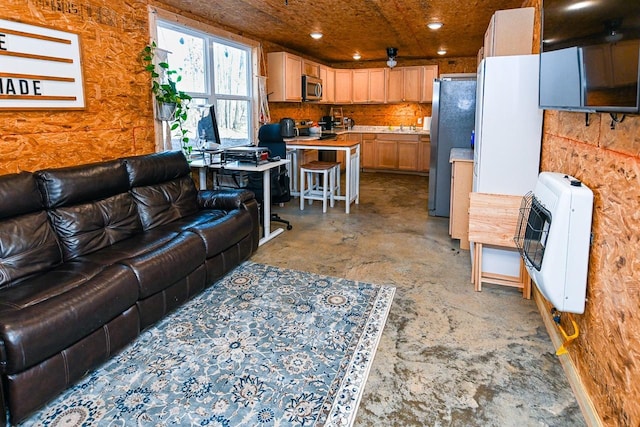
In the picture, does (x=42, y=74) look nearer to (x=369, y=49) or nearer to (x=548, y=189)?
(x=548, y=189)

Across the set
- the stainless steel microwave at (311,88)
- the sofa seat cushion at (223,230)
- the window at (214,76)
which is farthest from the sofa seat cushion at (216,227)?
the stainless steel microwave at (311,88)

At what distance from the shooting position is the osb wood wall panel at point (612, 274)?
1.47m

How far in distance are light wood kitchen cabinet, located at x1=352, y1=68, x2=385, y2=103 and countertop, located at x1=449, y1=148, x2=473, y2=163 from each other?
4166 mm

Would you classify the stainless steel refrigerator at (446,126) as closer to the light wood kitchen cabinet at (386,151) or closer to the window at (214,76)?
the window at (214,76)

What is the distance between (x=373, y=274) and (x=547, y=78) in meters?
1.89

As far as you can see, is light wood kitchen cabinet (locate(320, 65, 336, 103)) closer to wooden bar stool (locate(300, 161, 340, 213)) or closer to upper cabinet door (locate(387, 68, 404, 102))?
upper cabinet door (locate(387, 68, 404, 102))

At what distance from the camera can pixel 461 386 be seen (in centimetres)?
204

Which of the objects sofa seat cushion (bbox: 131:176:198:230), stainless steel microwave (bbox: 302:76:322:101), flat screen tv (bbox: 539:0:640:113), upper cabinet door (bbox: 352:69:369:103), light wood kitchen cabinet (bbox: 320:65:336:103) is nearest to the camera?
flat screen tv (bbox: 539:0:640:113)

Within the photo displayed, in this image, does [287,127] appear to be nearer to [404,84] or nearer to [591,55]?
[404,84]

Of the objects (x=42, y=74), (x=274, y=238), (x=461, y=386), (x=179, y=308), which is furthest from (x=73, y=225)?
(x=461, y=386)

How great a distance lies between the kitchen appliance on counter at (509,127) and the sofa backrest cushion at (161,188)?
97.0 inches

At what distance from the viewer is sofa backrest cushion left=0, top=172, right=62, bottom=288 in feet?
7.54

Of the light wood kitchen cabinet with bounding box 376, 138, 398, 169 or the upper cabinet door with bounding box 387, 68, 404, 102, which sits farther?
the light wood kitchen cabinet with bounding box 376, 138, 398, 169

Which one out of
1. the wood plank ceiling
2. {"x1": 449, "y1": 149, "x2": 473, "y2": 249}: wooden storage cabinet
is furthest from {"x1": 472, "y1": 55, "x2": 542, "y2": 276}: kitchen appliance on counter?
the wood plank ceiling
